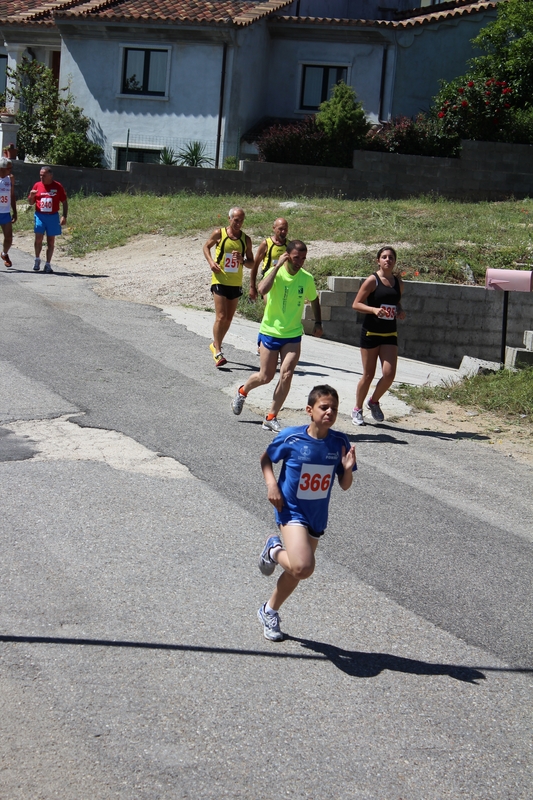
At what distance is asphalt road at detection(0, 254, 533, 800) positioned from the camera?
396cm

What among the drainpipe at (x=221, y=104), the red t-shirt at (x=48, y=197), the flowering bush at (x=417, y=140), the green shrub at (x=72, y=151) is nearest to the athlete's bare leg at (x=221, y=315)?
the red t-shirt at (x=48, y=197)

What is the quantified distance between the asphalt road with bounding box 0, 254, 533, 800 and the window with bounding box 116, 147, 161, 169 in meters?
19.8

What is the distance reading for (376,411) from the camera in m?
9.96

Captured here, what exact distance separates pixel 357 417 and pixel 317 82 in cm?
2127

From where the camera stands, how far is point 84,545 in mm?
6020

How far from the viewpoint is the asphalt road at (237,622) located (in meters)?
3.96

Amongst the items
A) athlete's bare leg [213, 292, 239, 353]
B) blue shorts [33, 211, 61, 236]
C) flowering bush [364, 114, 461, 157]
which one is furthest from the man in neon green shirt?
flowering bush [364, 114, 461, 157]

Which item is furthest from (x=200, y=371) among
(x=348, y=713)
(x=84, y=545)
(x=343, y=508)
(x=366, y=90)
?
(x=366, y=90)

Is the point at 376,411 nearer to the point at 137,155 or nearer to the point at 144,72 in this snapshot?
the point at 137,155

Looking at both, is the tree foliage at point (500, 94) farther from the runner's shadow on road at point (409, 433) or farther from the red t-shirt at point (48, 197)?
the runner's shadow on road at point (409, 433)

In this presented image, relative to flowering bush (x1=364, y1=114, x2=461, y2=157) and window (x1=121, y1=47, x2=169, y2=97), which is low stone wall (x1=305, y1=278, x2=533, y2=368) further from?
window (x1=121, y1=47, x2=169, y2=97)

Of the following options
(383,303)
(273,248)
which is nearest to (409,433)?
(383,303)

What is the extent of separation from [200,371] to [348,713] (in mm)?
7069

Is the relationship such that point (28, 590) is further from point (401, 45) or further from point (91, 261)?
point (401, 45)
